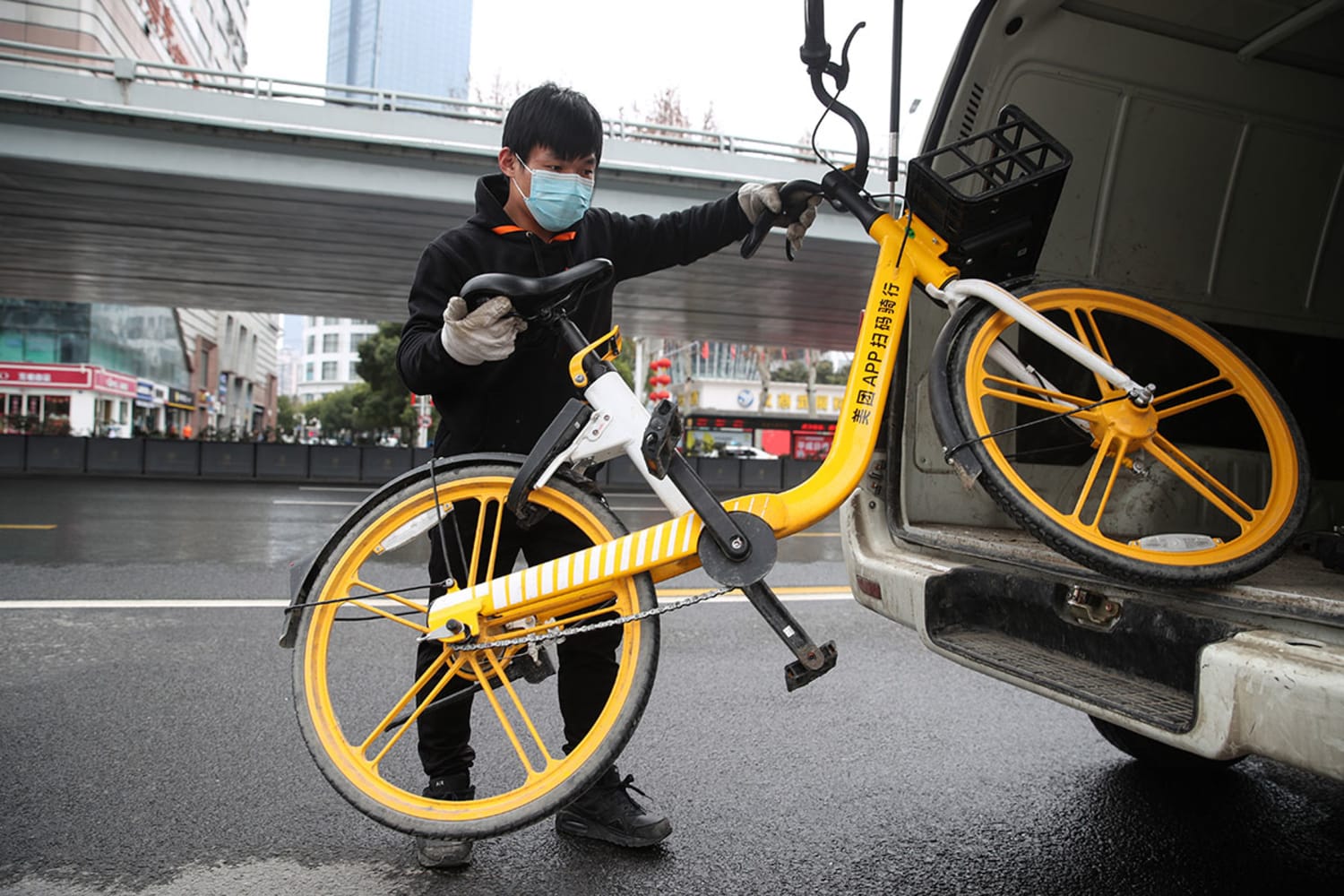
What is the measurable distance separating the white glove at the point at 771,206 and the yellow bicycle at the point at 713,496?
36 mm

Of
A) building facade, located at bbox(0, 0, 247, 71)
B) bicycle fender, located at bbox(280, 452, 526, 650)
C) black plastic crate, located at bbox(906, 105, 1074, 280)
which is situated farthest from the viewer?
building facade, located at bbox(0, 0, 247, 71)

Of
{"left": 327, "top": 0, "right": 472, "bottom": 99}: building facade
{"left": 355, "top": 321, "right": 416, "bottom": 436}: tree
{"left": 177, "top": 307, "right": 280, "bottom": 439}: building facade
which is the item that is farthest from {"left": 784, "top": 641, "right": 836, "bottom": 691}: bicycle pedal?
{"left": 327, "top": 0, "right": 472, "bottom": 99}: building facade

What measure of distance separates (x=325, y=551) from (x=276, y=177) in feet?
46.0

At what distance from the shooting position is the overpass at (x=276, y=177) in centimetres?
1347

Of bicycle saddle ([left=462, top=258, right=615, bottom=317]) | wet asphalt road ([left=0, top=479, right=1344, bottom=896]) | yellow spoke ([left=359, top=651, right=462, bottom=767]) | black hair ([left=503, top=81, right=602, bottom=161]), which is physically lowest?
wet asphalt road ([left=0, top=479, right=1344, bottom=896])

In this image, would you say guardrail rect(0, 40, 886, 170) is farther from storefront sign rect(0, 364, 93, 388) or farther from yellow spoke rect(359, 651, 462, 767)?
storefront sign rect(0, 364, 93, 388)

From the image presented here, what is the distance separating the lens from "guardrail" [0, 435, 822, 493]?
19922mm

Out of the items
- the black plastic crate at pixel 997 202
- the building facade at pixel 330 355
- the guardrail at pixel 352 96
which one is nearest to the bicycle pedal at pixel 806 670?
the black plastic crate at pixel 997 202

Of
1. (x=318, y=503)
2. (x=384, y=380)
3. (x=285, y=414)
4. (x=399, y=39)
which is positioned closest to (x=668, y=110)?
(x=384, y=380)

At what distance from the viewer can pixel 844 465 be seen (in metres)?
2.15

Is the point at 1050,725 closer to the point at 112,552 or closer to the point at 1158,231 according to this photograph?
the point at 1158,231

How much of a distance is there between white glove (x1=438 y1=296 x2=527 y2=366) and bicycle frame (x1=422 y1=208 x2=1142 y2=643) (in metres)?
0.22

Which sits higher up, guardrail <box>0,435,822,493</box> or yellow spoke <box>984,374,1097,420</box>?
yellow spoke <box>984,374,1097,420</box>

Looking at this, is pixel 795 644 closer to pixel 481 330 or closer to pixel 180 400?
pixel 481 330
